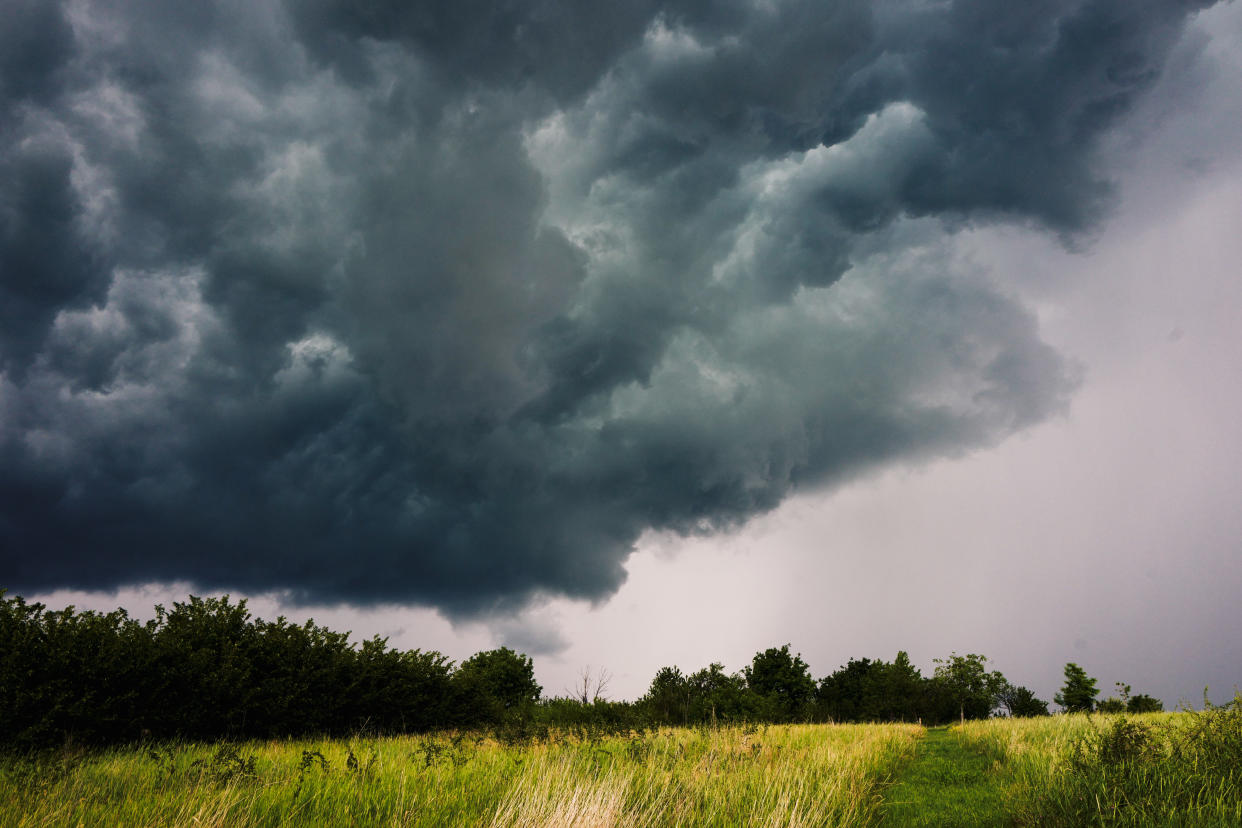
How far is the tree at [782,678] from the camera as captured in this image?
2862 inches

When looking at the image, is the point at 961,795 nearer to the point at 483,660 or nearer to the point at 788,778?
the point at 788,778

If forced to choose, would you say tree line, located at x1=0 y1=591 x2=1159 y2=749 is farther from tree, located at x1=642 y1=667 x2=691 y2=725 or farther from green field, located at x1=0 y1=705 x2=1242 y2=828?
→ green field, located at x1=0 y1=705 x2=1242 y2=828

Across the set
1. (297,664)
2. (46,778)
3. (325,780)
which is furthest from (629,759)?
(297,664)

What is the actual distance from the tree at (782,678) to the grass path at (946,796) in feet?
207

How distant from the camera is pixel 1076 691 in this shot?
227 ft

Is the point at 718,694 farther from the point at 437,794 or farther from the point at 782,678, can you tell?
the point at 437,794

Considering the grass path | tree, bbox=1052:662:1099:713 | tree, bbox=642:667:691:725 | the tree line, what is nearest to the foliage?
tree, bbox=642:667:691:725

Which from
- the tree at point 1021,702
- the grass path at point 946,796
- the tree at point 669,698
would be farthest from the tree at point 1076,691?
the grass path at point 946,796

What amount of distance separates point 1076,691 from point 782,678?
33.8 meters

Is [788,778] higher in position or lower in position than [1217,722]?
lower

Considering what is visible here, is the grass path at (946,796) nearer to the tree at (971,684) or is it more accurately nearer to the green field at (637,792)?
the green field at (637,792)

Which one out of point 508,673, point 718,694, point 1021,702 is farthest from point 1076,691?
point 508,673

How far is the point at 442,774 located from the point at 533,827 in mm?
3050

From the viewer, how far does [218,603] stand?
2047 centimetres
